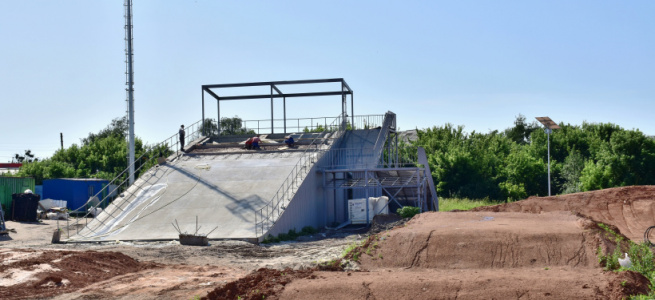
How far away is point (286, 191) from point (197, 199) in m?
3.78

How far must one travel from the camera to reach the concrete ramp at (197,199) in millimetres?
26062

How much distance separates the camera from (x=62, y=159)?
57.9m

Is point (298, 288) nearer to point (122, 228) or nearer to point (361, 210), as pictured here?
point (122, 228)

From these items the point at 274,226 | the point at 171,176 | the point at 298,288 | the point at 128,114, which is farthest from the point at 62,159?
the point at 298,288

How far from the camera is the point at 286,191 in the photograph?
2889cm

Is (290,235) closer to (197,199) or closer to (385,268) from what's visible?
(197,199)

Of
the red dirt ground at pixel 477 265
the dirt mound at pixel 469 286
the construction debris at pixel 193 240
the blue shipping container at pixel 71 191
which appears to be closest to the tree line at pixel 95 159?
the blue shipping container at pixel 71 191

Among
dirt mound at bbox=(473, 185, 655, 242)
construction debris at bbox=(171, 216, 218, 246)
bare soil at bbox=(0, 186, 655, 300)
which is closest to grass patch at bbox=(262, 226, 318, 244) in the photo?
construction debris at bbox=(171, 216, 218, 246)

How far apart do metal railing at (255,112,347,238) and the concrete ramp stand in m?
0.28

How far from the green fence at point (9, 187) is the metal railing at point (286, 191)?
14999mm

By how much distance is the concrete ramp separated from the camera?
26.1 metres

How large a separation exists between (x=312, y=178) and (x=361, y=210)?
8.91ft

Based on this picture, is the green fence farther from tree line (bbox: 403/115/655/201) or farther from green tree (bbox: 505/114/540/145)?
green tree (bbox: 505/114/540/145)

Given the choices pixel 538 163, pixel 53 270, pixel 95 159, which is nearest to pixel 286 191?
pixel 53 270
